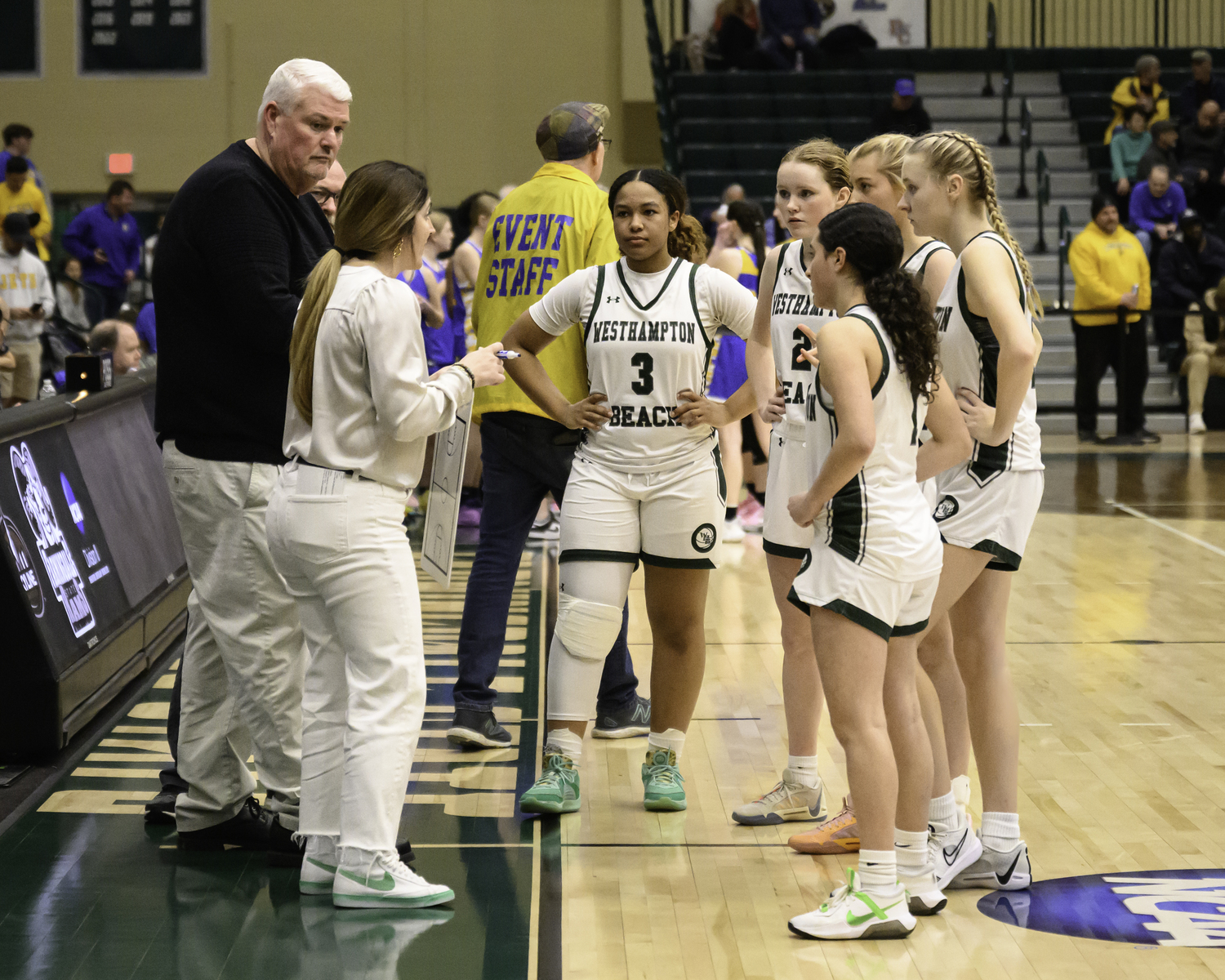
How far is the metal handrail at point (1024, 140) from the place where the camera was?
53.6ft

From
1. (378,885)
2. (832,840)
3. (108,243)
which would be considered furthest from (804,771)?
(108,243)

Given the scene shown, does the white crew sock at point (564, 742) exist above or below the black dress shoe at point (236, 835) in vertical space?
above

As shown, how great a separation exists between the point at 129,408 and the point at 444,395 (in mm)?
3619

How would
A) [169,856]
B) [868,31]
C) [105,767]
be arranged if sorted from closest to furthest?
[169,856] → [105,767] → [868,31]

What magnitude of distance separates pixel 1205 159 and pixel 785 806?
1367 cm

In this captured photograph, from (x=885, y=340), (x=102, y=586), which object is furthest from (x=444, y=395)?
(x=102, y=586)

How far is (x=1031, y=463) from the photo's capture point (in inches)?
143

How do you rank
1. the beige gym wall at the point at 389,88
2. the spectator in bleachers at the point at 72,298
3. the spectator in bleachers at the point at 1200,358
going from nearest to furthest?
the spectator in bleachers at the point at 72,298, the spectator in bleachers at the point at 1200,358, the beige gym wall at the point at 389,88

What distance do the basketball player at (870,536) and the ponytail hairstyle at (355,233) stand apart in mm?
893

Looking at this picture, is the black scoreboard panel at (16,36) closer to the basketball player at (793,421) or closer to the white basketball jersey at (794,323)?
the basketball player at (793,421)

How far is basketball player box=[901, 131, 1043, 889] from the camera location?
11.5 feet

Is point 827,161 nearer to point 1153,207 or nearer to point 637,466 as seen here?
point 637,466

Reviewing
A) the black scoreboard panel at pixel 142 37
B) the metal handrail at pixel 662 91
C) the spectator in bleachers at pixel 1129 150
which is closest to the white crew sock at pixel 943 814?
the spectator in bleachers at pixel 1129 150

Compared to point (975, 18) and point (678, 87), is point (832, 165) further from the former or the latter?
point (975, 18)
